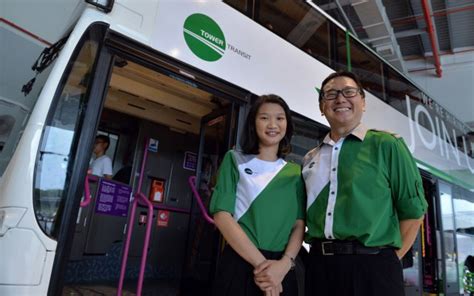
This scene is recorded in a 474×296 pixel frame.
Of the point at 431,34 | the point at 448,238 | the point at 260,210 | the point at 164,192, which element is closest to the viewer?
the point at 260,210

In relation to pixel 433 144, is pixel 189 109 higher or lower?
lower

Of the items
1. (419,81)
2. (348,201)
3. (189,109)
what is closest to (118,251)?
(189,109)

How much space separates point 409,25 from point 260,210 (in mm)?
8961

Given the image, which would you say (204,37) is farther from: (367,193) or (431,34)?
(431,34)

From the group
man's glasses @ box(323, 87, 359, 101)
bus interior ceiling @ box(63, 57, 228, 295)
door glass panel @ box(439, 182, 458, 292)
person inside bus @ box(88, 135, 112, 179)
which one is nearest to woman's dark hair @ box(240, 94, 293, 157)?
man's glasses @ box(323, 87, 359, 101)

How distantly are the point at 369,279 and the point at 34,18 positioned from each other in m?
4.51

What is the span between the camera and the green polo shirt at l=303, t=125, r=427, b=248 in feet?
3.95

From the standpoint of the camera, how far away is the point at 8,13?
3.77 m

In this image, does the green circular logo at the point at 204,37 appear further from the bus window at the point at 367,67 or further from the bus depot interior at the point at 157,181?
the bus window at the point at 367,67

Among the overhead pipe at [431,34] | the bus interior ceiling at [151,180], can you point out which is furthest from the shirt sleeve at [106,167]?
the overhead pipe at [431,34]

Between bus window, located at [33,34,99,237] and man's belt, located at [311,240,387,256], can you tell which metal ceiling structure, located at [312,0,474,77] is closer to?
bus window, located at [33,34,99,237]

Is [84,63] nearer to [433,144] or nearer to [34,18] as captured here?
[34,18]

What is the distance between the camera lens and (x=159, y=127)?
14.0 ft

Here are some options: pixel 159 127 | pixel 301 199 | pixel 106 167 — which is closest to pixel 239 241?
pixel 301 199
